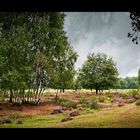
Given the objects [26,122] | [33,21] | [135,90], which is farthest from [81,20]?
[26,122]

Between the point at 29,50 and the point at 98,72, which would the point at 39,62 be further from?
the point at 98,72

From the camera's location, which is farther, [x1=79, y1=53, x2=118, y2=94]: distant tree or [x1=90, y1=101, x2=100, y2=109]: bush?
[x1=79, y1=53, x2=118, y2=94]: distant tree

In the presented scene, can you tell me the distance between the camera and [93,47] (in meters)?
9.05

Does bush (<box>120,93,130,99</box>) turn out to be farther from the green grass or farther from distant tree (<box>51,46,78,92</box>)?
distant tree (<box>51,46,78,92</box>)

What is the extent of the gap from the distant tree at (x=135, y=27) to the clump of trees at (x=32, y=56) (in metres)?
1.98

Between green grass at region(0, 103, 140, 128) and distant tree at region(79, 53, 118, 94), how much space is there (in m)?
0.81

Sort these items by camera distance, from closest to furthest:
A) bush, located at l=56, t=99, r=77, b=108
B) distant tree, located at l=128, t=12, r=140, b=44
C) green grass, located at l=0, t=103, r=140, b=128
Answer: distant tree, located at l=128, t=12, r=140, b=44, green grass, located at l=0, t=103, r=140, b=128, bush, located at l=56, t=99, r=77, b=108

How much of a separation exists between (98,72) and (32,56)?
203 cm

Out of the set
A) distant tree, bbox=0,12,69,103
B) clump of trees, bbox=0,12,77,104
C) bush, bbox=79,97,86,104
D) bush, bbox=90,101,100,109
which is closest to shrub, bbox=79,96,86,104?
bush, bbox=79,97,86,104

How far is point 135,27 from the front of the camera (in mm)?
8133

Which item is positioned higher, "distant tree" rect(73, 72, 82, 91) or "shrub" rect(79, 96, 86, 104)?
"distant tree" rect(73, 72, 82, 91)

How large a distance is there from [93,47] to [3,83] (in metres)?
2.74

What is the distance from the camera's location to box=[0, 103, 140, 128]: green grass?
8.05m
